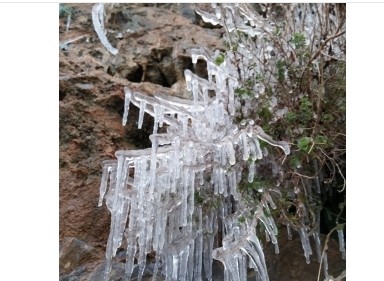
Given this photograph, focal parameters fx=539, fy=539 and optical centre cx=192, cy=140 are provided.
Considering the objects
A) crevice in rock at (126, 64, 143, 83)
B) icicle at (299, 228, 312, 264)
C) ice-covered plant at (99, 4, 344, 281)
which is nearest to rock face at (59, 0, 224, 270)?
crevice in rock at (126, 64, 143, 83)

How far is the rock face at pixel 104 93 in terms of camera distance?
233cm

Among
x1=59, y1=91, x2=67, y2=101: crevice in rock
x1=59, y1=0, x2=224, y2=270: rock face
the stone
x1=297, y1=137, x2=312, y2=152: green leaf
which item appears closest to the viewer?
x1=297, y1=137, x2=312, y2=152: green leaf

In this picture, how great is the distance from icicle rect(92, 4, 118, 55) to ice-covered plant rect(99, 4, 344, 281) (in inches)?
38.2

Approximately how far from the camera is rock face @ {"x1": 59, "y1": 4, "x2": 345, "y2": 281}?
233cm

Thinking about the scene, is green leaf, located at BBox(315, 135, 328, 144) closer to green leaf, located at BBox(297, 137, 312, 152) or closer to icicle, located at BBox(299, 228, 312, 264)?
green leaf, located at BBox(297, 137, 312, 152)

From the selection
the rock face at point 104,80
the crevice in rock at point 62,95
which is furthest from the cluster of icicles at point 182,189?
the crevice in rock at point 62,95

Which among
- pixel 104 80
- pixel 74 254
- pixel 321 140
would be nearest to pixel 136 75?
pixel 104 80

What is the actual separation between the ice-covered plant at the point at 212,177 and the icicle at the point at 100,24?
3.19 ft

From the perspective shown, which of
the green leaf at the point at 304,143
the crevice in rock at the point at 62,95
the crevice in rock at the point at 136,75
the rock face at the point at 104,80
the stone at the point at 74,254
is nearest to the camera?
the green leaf at the point at 304,143

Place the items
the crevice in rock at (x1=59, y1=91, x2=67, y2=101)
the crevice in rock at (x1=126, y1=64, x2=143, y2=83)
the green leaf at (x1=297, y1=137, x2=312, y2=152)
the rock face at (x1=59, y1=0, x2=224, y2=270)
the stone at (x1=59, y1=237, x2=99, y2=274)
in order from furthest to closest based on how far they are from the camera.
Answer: the crevice in rock at (x1=126, y1=64, x2=143, y2=83) → the crevice in rock at (x1=59, y1=91, x2=67, y2=101) → the rock face at (x1=59, y1=0, x2=224, y2=270) → the stone at (x1=59, y1=237, x2=99, y2=274) → the green leaf at (x1=297, y1=137, x2=312, y2=152)

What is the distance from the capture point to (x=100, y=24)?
127 inches

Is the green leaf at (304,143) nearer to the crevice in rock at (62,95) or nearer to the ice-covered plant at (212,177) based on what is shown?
the ice-covered plant at (212,177)

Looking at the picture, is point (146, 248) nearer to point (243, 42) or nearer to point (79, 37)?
point (243, 42)

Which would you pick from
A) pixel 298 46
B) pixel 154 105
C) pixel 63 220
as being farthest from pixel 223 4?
pixel 63 220
